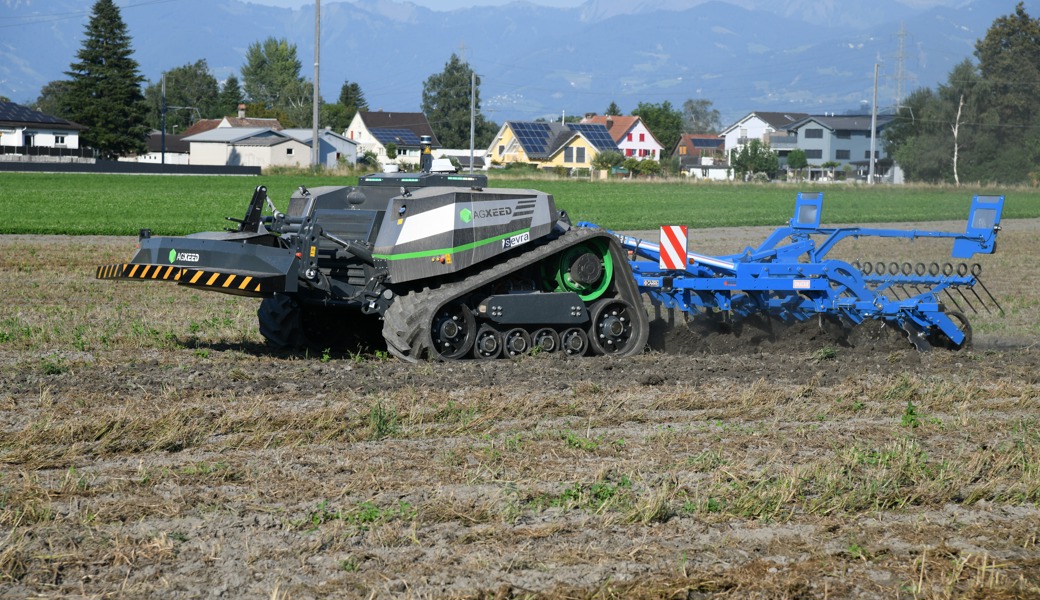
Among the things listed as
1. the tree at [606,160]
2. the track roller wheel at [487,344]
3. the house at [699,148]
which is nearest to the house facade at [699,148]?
the house at [699,148]

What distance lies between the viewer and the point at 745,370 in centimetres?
1015

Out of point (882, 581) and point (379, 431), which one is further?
point (379, 431)

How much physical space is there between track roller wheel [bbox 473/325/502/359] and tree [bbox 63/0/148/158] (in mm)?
72325

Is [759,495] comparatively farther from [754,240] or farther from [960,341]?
[754,240]

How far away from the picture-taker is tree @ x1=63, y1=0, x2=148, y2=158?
7744 cm

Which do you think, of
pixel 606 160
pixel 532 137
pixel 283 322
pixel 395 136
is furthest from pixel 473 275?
pixel 395 136

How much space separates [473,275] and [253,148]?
250 ft

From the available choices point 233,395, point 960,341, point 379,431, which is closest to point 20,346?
point 233,395

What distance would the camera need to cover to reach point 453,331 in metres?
10.1

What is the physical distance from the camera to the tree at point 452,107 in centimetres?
11994

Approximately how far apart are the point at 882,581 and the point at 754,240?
22329 mm

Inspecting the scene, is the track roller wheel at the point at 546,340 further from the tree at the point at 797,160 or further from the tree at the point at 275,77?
the tree at the point at 275,77

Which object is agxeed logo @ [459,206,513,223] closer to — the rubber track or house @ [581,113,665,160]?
the rubber track

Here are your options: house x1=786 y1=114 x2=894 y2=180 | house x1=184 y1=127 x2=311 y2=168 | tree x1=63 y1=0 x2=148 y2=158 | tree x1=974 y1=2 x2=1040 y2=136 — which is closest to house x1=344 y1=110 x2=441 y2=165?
house x1=184 y1=127 x2=311 y2=168
